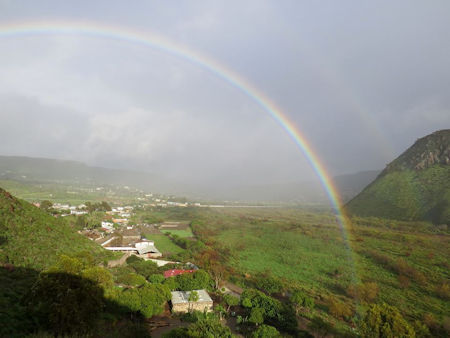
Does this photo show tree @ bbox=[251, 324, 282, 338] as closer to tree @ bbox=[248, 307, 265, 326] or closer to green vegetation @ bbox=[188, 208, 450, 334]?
tree @ bbox=[248, 307, 265, 326]

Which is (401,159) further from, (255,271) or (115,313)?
(115,313)

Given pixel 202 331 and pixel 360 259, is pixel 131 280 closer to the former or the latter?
pixel 202 331

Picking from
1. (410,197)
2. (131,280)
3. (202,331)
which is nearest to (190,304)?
(131,280)

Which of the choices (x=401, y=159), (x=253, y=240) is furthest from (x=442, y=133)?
(x=253, y=240)

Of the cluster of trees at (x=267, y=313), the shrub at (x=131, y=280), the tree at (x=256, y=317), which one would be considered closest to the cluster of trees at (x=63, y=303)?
the tree at (x=256, y=317)

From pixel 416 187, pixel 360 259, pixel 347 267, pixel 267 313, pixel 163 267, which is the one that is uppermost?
pixel 416 187

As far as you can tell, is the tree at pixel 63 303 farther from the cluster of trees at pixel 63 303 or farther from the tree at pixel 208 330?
the tree at pixel 208 330
